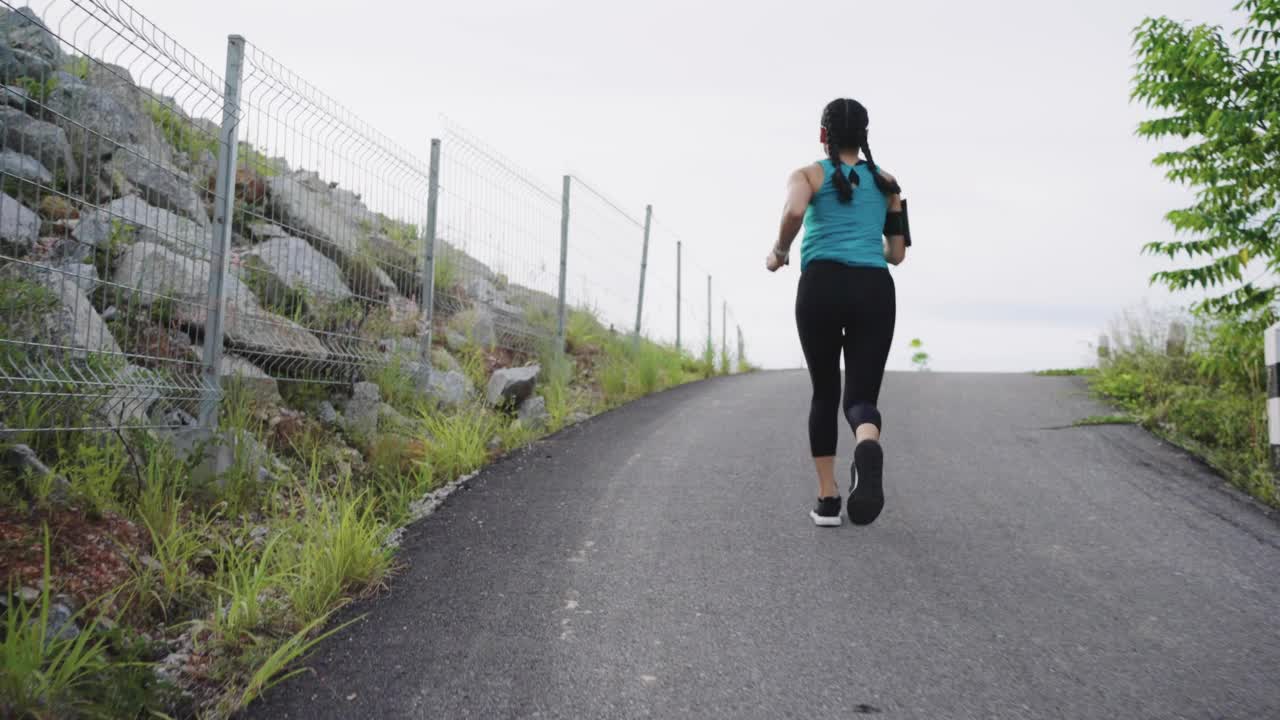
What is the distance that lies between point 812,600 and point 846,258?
1694mm

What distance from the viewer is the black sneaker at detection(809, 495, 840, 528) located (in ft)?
14.6

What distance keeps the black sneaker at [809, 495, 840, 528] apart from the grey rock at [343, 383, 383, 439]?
3298 millimetres

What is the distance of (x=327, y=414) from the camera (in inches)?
232

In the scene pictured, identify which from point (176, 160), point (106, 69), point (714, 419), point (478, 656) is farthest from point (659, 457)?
point (106, 69)

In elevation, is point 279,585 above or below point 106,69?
below

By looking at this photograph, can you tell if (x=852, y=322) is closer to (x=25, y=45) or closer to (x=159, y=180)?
(x=159, y=180)

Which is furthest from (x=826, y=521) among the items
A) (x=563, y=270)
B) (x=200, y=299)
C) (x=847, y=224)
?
(x=563, y=270)

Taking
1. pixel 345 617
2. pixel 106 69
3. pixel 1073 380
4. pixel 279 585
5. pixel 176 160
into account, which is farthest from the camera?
pixel 1073 380

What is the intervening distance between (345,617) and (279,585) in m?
0.45

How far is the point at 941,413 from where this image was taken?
331 inches

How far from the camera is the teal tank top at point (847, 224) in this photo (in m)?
4.04

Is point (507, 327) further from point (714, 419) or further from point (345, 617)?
point (345, 617)

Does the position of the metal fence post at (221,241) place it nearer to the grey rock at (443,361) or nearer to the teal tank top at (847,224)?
the grey rock at (443,361)

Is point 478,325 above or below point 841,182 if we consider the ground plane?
below
